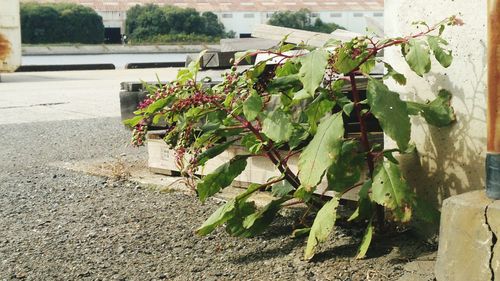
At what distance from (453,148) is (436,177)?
149 millimetres

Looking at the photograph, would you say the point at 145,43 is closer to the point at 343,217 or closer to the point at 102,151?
the point at 102,151

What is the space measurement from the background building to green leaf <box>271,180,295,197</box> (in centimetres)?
5077

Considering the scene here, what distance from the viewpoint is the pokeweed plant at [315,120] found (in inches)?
103

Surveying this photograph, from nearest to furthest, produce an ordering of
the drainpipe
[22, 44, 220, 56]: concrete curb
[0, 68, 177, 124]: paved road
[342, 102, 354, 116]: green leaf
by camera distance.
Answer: the drainpipe
[342, 102, 354, 116]: green leaf
[0, 68, 177, 124]: paved road
[22, 44, 220, 56]: concrete curb

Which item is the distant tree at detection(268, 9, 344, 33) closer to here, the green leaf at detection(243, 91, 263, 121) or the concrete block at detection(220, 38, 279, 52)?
the concrete block at detection(220, 38, 279, 52)

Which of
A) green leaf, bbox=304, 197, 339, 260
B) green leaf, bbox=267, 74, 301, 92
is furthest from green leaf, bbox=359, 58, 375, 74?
green leaf, bbox=304, 197, 339, 260

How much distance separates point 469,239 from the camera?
2.36 m

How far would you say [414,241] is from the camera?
9.75 ft

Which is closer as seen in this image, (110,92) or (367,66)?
(367,66)

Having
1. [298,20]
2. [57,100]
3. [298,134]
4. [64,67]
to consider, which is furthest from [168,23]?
[298,134]

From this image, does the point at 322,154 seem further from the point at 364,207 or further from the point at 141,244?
the point at 141,244

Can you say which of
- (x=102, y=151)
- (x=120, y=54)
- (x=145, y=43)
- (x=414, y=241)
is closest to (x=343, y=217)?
(x=414, y=241)

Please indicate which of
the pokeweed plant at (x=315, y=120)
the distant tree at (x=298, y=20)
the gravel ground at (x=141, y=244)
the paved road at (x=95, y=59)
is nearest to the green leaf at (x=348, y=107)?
the pokeweed plant at (x=315, y=120)

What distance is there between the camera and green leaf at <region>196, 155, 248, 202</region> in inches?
122
